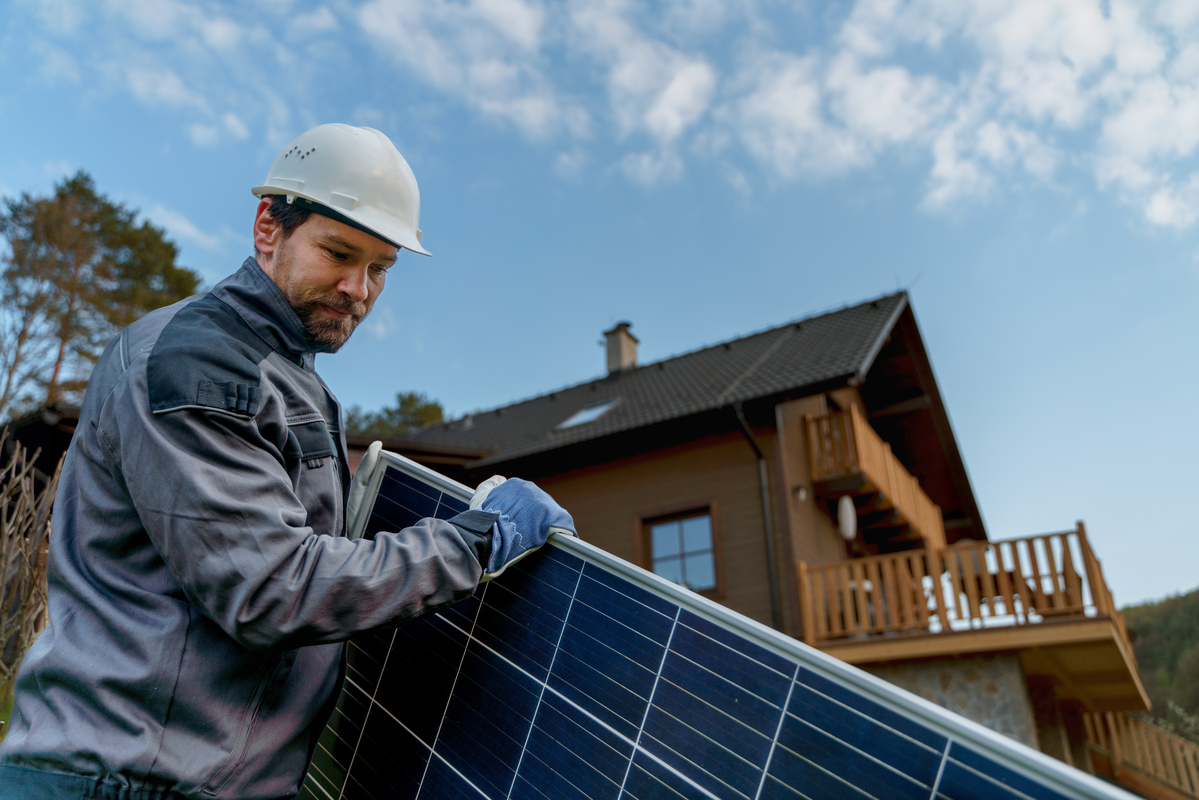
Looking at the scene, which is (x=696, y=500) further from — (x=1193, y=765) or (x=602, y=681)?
(x=602, y=681)

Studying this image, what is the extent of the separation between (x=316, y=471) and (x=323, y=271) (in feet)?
1.46

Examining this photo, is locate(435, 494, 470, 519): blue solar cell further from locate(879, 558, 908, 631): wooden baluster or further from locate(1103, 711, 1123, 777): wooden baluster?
locate(1103, 711, 1123, 777): wooden baluster

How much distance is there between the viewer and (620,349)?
765 inches

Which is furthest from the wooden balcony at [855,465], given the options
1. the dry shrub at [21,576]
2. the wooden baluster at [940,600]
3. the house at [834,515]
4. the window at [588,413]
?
the dry shrub at [21,576]

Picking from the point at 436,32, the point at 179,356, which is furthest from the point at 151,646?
the point at 436,32

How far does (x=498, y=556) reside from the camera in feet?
5.60

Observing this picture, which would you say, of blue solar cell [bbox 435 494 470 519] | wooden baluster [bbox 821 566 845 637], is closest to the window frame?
wooden baluster [bbox 821 566 845 637]

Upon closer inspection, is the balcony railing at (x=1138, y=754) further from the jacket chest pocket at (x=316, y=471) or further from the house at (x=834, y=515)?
the jacket chest pocket at (x=316, y=471)

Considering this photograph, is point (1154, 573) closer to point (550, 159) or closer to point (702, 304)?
point (702, 304)

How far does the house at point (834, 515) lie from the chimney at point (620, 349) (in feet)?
1.12

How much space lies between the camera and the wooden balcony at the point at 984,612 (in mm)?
10383

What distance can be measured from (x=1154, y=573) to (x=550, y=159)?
3081 centimetres

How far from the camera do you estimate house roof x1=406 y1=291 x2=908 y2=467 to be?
44.3ft

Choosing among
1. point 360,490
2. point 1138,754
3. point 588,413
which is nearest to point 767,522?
point 588,413
